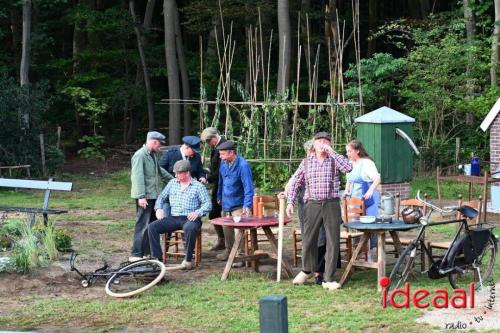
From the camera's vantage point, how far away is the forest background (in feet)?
63.7

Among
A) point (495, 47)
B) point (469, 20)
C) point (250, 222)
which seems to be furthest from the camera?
point (469, 20)

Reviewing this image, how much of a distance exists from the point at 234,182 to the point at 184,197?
0.58 metres

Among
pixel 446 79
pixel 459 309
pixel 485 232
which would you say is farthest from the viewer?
pixel 446 79

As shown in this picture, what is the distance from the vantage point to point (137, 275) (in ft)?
32.3

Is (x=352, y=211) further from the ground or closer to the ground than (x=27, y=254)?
further from the ground

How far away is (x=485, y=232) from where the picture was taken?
934 cm

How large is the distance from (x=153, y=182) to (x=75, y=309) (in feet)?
8.46

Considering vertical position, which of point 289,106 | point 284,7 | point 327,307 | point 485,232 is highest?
point 284,7

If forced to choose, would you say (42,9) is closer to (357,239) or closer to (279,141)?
(279,141)

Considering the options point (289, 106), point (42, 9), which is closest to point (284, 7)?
point (289, 106)

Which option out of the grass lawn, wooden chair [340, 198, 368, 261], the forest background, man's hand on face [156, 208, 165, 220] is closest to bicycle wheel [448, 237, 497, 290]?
the grass lawn

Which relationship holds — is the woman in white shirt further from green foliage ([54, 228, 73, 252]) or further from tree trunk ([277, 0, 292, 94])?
tree trunk ([277, 0, 292, 94])

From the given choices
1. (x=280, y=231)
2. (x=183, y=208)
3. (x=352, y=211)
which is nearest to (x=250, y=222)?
(x=280, y=231)

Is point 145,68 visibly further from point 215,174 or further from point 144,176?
point 144,176
